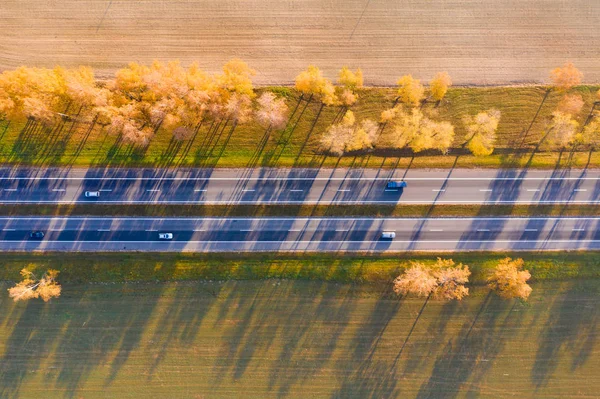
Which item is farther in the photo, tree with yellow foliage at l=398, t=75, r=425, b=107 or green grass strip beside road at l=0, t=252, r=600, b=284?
green grass strip beside road at l=0, t=252, r=600, b=284

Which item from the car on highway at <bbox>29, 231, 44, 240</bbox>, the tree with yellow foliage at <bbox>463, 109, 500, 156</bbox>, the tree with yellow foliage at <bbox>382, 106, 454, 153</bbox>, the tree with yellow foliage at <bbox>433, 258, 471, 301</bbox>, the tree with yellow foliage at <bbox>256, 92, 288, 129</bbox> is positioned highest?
the tree with yellow foliage at <bbox>463, 109, 500, 156</bbox>

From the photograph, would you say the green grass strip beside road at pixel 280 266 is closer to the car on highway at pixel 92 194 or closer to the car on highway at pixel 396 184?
the car on highway at pixel 92 194

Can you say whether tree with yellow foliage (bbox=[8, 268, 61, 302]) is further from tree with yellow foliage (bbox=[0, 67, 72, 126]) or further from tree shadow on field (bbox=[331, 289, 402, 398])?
tree shadow on field (bbox=[331, 289, 402, 398])

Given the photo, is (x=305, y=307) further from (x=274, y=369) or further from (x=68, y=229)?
(x=68, y=229)

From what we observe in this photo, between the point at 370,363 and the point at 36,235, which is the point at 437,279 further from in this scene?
the point at 36,235

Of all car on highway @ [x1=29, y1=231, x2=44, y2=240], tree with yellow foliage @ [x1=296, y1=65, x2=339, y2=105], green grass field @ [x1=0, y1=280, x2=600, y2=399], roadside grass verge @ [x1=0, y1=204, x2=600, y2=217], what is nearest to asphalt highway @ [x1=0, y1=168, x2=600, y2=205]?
roadside grass verge @ [x1=0, y1=204, x2=600, y2=217]

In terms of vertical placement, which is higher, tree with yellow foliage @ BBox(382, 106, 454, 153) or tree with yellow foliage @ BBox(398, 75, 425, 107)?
tree with yellow foliage @ BBox(398, 75, 425, 107)
